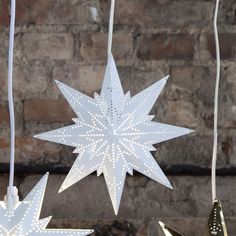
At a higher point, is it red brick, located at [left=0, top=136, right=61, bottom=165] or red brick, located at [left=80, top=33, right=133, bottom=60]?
red brick, located at [left=80, top=33, right=133, bottom=60]

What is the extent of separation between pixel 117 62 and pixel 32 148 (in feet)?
0.81

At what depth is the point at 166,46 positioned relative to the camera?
3.78 feet

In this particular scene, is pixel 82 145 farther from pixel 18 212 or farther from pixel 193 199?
pixel 193 199

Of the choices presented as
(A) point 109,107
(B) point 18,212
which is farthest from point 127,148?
(B) point 18,212

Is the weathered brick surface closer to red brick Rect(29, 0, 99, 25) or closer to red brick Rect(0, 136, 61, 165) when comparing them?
red brick Rect(29, 0, 99, 25)

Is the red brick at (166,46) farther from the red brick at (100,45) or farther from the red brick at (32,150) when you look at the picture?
the red brick at (32,150)

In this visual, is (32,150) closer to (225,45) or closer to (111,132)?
(111,132)

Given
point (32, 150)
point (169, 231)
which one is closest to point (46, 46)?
point (32, 150)

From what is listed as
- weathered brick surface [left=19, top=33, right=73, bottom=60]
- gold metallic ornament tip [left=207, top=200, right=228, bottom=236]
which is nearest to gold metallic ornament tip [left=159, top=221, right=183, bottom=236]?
gold metallic ornament tip [left=207, top=200, right=228, bottom=236]

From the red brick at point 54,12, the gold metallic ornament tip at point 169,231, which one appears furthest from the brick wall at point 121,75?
the gold metallic ornament tip at point 169,231

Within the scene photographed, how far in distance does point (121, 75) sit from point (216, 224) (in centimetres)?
39

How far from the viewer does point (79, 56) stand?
1.15 m

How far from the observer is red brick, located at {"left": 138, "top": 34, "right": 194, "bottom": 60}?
3.77ft

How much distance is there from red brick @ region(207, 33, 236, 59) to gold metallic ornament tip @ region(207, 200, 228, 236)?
36 cm
